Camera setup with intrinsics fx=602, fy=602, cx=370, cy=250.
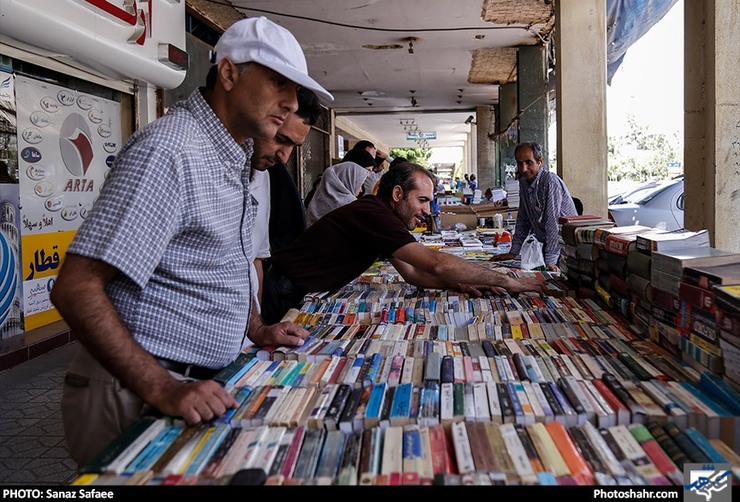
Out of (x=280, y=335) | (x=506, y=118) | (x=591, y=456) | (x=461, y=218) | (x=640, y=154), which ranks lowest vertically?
(x=591, y=456)

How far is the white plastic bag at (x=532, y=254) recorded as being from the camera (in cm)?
405

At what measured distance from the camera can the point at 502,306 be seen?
252 cm

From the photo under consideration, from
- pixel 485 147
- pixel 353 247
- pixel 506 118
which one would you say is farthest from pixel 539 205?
pixel 485 147

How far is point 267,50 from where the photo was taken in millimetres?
1546

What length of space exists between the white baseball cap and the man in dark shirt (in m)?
1.34

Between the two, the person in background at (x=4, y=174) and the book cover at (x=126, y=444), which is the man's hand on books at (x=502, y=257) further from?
the person in background at (x=4, y=174)

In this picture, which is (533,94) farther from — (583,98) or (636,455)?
(636,455)

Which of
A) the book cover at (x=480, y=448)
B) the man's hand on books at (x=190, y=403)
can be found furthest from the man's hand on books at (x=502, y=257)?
the man's hand on books at (x=190, y=403)

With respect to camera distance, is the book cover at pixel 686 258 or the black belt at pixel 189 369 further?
the book cover at pixel 686 258

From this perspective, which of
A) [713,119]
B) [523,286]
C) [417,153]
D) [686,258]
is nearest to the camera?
[686,258]

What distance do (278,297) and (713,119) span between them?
2.45m

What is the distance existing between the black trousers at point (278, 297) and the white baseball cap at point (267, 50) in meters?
1.58

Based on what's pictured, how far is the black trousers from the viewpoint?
9.94 feet
